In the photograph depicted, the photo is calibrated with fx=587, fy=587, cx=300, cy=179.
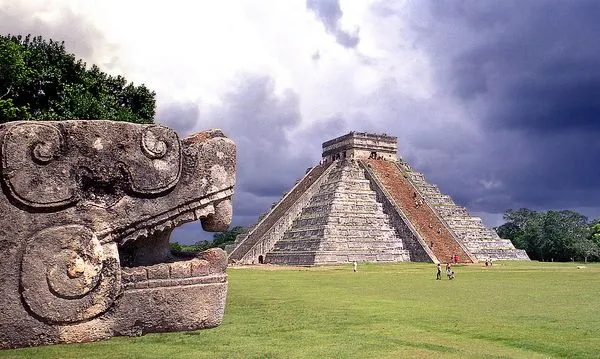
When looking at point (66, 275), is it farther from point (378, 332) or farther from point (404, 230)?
point (404, 230)

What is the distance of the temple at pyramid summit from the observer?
33.9m

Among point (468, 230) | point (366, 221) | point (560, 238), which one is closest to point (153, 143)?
point (366, 221)

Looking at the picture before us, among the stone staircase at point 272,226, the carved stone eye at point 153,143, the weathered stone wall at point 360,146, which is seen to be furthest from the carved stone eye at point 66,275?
the weathered stone wall at point 360,146

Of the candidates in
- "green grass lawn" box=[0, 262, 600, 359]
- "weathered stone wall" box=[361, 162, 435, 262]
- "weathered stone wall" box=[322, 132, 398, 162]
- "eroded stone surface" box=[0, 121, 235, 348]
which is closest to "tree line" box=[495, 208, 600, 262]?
"weathered stone wall" box=[322, 132, 398, 162]

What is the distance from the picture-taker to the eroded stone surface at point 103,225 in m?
4.91

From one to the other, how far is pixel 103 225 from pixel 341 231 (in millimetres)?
28957

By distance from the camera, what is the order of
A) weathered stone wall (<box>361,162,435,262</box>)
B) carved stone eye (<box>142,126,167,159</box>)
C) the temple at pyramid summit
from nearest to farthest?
carved stone eye (<box>142,126,167,159</box>) < the temple at pyramid summit < weathered stone wall (<box>361,162,435,262</box>)

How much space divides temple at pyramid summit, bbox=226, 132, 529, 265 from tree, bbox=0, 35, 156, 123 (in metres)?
19.0

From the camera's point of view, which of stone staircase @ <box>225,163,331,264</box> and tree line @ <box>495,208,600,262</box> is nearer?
stone staircase @ <box>225,163,331,264</box>

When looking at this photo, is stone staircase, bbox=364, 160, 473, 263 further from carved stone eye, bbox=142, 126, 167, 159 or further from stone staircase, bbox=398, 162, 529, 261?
carved stone eye, bbox=142, 126, 167, 159

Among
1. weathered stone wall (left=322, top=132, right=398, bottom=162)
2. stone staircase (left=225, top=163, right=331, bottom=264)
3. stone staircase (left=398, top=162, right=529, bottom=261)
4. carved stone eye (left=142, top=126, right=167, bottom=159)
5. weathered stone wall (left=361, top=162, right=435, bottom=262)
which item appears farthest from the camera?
weathered stone wall (left=322, top=132, right=398, bottom=162)

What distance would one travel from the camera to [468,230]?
3897cm

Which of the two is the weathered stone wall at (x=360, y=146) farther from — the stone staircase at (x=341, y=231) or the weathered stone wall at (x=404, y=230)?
the weathered stone wall at (x=404, y=230)

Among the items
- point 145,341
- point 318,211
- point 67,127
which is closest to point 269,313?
point 145,341
